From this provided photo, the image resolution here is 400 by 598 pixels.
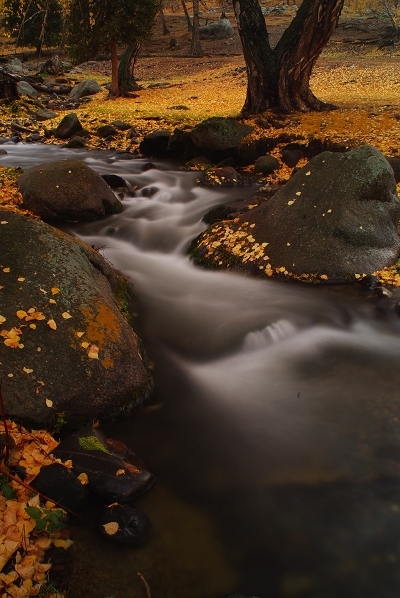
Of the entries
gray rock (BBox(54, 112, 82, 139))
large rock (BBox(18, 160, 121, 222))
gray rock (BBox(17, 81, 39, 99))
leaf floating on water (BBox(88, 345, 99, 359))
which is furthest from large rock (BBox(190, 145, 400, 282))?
gray rock (BBox(17, 81, 39, 99))

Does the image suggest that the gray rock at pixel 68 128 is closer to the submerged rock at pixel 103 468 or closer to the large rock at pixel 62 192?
the large rock at pixel 62 192

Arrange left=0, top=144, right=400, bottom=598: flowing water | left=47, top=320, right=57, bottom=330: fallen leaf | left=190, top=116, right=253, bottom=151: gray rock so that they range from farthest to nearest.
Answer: left=190, top=116, right=253, bottom=151: gray rock
left=47, top=320, right=57, bottom=330: fallen leaf
left=0, top=144, right=400, bottom=598: flowing water

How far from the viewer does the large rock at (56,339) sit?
11.1ft

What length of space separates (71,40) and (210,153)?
11486mm

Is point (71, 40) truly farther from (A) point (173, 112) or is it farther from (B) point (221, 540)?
(B) point (221, 540)

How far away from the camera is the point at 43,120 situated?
17.7 metres

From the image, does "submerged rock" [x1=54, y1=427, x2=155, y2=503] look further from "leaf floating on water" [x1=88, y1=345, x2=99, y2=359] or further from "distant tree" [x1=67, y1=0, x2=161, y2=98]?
"distant tree" [x1=67, y1=0, x2=161, y2=98]

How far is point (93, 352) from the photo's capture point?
371cm

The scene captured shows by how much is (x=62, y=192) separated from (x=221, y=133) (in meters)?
5.16

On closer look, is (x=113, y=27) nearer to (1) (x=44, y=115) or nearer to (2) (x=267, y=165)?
(1) (x=44, y=115)

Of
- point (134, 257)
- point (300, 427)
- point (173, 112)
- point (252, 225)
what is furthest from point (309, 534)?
point (173, 112)

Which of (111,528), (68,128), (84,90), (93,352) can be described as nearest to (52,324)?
(93,352)

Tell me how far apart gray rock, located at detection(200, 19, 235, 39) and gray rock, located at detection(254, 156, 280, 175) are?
35.4 meters

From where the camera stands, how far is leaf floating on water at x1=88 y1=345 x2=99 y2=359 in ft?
12.1
